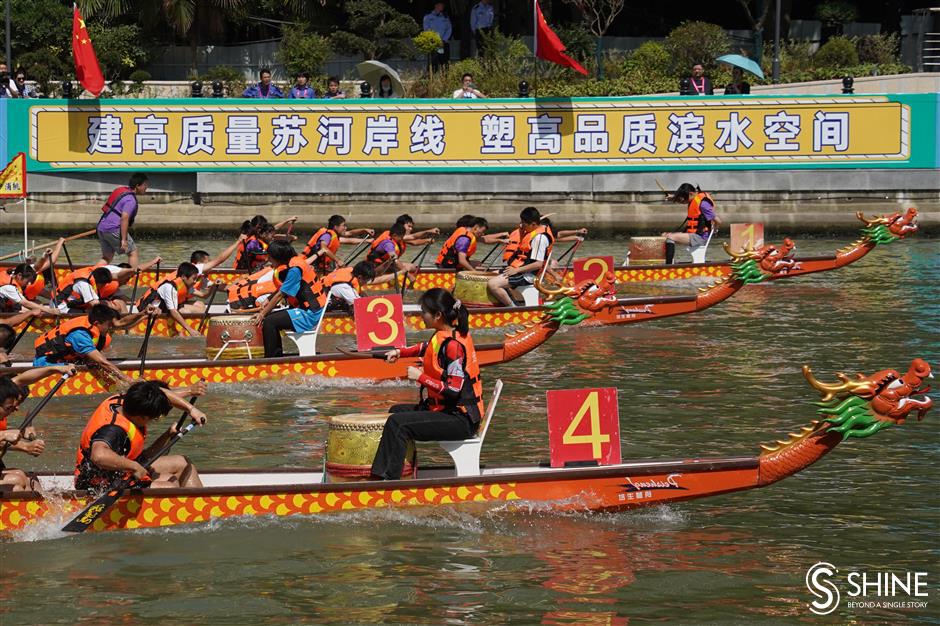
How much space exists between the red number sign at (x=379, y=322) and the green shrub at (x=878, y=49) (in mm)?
22259

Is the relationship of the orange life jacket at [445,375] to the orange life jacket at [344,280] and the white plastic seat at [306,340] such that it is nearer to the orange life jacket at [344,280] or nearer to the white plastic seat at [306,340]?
the white plastic seat at [306,340]

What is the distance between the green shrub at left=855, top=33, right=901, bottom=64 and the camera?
36969 mm

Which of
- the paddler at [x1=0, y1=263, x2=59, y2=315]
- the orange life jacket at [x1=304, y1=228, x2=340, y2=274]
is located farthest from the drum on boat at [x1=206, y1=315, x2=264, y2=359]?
the orange life jacket at [x1=304, y1=228, x2=340, y2=274]

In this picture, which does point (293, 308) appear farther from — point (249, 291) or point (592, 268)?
point (592, 268)

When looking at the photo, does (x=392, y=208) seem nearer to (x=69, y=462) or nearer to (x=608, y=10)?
(x=608, y=10)

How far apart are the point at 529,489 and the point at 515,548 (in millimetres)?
513

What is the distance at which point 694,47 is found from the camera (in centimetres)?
3653

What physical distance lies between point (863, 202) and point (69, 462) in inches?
877

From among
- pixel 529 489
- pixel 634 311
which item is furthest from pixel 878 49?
pixel 529 489

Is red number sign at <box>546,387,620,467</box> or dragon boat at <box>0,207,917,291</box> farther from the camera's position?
dragon boat at <box>0,207,917,291</box>

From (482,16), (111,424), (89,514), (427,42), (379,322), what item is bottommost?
(89,514)

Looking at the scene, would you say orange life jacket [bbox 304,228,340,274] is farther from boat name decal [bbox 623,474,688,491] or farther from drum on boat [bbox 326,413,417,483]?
boat name decal [bbox 623,474,688,491]

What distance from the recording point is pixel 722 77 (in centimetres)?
3631

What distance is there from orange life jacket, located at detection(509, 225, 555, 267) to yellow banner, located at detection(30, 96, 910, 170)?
11.2m
